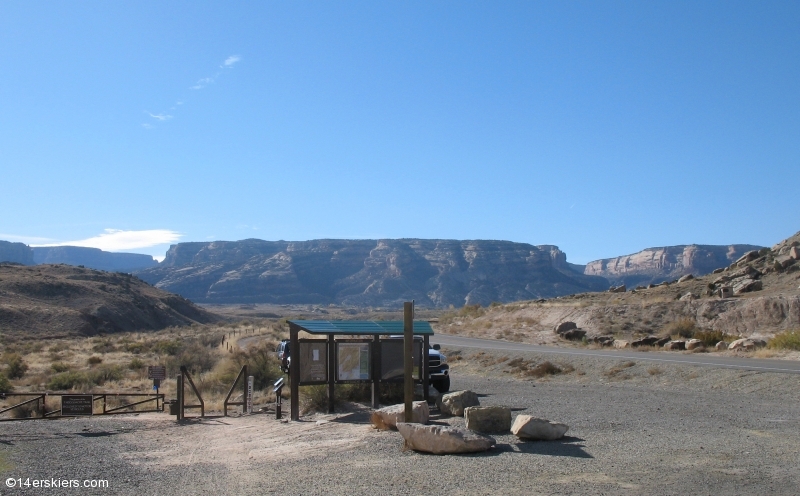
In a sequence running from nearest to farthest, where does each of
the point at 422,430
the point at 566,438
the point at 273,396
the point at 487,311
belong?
the point at 422,430
the point at 566,438
the point at 273,396
the point at 487,311

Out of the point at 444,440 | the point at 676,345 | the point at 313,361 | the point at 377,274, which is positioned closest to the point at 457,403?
the point at 313,361

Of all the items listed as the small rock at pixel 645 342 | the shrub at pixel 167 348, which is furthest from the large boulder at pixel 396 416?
the shrub at pixel 167 348

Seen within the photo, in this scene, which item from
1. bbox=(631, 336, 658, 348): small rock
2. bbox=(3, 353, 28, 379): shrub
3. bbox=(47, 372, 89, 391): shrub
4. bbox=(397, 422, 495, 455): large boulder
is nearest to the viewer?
bbox=(397, 422, 495, 455): large boulder

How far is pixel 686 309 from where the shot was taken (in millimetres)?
40406

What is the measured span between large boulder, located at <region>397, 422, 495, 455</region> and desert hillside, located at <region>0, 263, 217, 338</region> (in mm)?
Answer: 58182

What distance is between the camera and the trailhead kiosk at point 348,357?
16250 mm

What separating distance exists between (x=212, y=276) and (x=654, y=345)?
484ft

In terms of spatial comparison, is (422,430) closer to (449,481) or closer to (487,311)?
(449,481)

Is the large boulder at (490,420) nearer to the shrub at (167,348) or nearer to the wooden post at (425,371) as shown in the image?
the wooden post at (425,371)

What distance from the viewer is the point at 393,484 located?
894 centimetres

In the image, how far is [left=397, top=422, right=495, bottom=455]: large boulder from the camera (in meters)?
10.4

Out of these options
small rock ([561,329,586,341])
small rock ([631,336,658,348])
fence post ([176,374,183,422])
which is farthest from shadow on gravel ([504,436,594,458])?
small rock ([561,329,586,341])

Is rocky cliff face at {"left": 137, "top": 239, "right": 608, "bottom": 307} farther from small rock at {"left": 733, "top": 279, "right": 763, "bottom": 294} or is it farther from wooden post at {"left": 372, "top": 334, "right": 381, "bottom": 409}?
wooden post at {"left": 372, "top": 334, "right": 381, "bottom": 409}

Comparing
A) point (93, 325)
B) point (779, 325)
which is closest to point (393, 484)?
point (779, 325)
